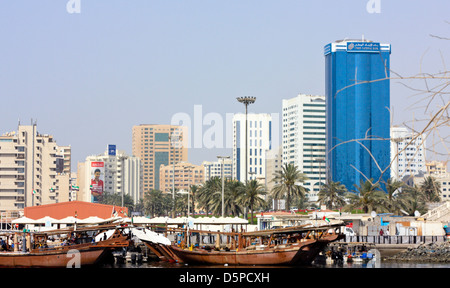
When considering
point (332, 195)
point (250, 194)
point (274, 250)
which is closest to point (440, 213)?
point (250, 194)

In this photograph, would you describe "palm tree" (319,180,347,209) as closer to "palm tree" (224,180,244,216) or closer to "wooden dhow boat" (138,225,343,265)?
"palm tree" (224,180,244,216)

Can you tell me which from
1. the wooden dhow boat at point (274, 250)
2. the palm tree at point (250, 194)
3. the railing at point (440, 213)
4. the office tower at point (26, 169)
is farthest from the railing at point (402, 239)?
the office tower at point (26, 169)

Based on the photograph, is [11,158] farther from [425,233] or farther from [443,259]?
[443,259]

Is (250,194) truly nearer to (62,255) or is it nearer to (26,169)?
(62,255)

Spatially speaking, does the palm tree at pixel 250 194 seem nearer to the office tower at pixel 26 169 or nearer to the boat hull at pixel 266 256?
the boat hull at pixel 266 256

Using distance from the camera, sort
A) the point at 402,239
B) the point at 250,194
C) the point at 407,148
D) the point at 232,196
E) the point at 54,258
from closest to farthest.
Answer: the point at 407,148 → the point at 54,258 → the point at 402,239 → the point at 250,194 → the point at 232,196

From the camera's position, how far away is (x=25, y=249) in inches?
1700

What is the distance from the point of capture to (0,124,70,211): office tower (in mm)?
151625

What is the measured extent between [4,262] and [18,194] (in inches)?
4562

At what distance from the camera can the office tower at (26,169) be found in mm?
151625

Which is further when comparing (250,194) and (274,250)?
(250,194)

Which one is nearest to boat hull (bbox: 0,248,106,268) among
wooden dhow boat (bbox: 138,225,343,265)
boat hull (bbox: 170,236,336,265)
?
wooden dhow boat (bbox: 138,225,343,265)

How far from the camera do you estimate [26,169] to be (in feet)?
509

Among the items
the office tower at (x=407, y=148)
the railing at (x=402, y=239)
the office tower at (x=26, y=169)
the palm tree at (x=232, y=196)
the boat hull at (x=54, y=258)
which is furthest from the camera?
the office tower at (x=26, y=169)
